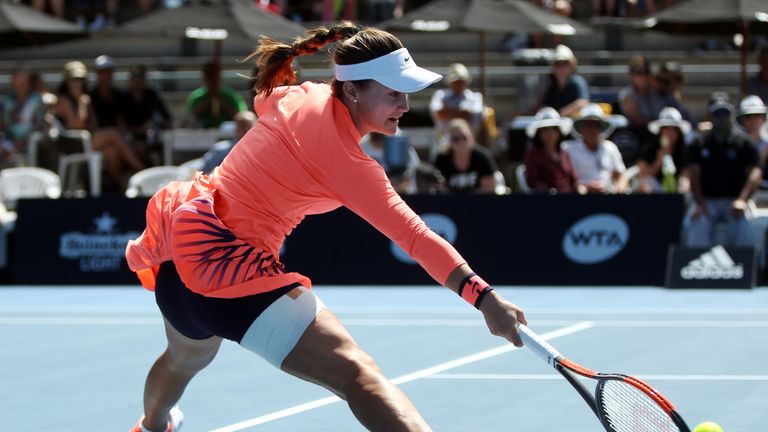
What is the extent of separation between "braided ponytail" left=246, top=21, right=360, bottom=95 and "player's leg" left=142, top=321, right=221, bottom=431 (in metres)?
0.93

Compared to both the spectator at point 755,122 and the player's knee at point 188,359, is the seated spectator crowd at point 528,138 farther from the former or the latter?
the player's knee at point 188,359

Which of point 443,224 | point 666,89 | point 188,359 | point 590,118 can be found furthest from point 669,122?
point 188,359

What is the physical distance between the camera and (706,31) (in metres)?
16.1

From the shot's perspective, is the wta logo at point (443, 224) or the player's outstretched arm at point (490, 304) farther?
the wta logo at point (443, 224)

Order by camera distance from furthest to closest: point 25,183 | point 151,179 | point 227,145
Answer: point 25,183 → point 151,179 → point 227,145

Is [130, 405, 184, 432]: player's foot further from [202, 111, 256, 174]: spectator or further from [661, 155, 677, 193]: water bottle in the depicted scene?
Answer: [661, 155, 677, 193]: water bottle

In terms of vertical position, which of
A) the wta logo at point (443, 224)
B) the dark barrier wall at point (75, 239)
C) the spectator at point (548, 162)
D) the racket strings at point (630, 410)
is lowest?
the dark barrier wall at point (75, 239)

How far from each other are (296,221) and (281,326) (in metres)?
0.47

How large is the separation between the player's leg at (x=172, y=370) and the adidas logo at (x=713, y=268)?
26.7 feet

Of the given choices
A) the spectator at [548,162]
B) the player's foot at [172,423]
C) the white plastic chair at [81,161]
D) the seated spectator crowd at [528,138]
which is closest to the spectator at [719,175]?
the seated spectator crowd at [528,138]

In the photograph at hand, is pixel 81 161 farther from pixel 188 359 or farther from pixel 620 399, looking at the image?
pixel 620 399

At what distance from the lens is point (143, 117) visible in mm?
15797

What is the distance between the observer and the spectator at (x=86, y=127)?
1539 centimetres

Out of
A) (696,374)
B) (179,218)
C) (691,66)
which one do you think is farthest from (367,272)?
(179,218)
